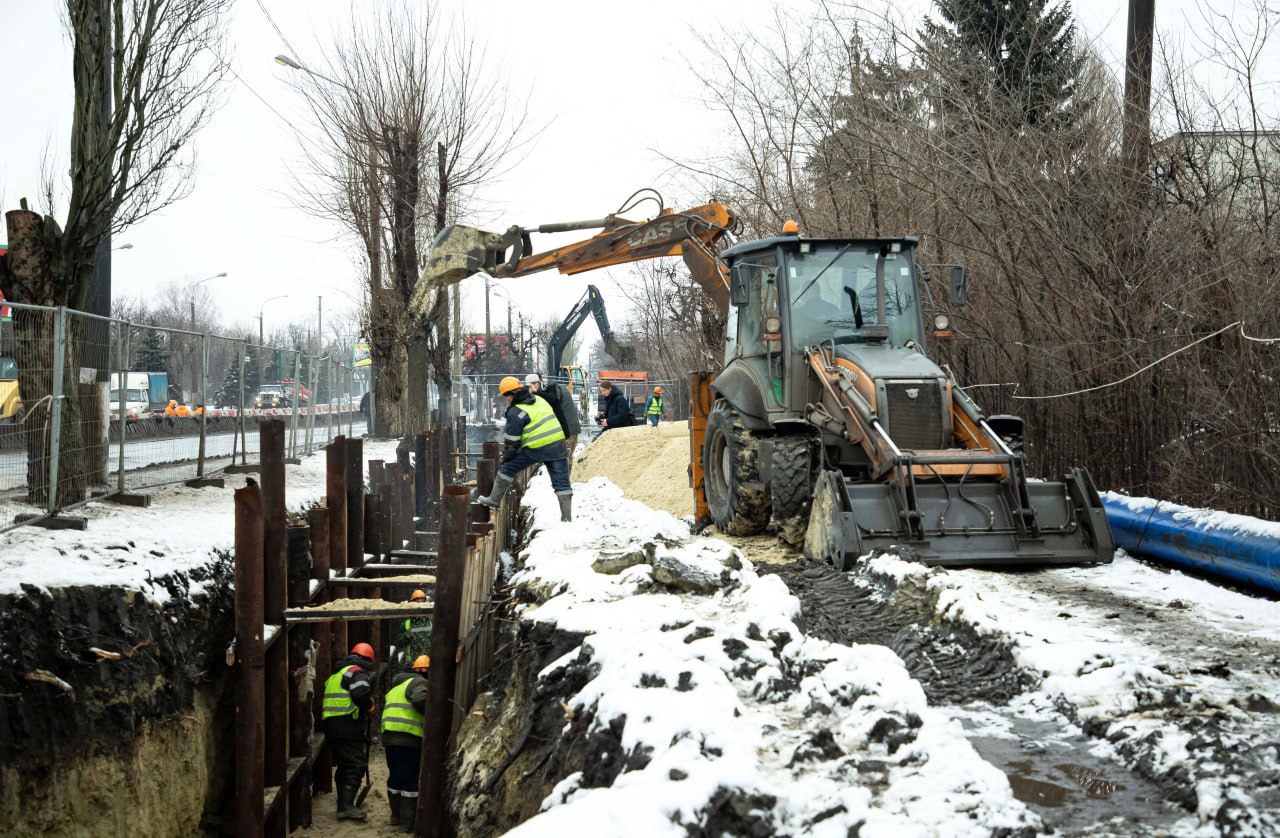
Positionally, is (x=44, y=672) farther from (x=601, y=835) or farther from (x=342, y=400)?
(x=342, y=400)

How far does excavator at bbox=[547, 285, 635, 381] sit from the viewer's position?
25875mm

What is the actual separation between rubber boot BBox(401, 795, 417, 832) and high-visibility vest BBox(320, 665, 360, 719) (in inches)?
36.9

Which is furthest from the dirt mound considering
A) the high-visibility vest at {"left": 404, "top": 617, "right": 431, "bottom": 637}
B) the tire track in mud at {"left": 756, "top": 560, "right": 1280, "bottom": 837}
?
the tire track in mud at {"left": 756, "top": 560, "right": 1280, "bottom": 837}

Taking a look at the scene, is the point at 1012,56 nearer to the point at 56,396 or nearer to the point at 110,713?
the point at 56,396

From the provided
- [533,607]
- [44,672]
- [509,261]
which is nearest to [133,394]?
[509,261]

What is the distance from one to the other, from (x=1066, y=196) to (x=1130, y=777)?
26.6 feet

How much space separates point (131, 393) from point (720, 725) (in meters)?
8.71

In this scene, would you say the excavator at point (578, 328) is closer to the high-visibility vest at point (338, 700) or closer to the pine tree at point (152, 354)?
the pine tree at point (152, 354)

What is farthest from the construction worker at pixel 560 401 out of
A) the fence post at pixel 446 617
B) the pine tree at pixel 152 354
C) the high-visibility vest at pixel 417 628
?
the fence post at pixel 446 617

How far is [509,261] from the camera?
1292cm

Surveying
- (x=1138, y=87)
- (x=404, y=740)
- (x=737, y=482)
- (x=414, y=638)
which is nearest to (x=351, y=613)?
(x=404, y=740)

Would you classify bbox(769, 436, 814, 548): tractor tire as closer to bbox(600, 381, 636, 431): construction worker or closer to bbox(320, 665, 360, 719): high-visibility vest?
A: bbox(320, 665, 360, 719): high-visibility vest

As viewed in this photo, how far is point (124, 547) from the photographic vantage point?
8359mm

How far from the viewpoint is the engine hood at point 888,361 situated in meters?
8.74
